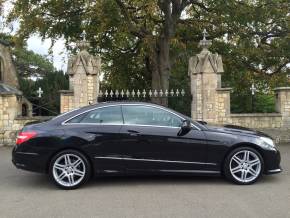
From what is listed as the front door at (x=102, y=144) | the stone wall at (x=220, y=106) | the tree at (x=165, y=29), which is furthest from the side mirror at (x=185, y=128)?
the tree at (x=165, y=29)

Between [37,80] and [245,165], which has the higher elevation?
[37,80]

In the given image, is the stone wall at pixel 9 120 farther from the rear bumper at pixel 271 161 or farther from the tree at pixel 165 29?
the rear bumper at pixel 271 161

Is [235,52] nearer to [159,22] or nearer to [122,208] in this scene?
[159,22]

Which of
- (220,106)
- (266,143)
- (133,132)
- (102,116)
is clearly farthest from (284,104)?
(102,116)

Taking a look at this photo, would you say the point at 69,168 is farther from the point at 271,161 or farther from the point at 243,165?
the point at 271,161

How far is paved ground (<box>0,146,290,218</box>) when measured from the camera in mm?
6102

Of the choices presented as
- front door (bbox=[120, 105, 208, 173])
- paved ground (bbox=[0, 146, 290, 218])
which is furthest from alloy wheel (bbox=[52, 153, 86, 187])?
front door (bbox=[120, 105, 208, 173])

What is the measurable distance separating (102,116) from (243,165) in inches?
104

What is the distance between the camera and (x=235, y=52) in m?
21.3

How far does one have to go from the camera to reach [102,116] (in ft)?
26.0

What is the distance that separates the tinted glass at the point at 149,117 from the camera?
25.9 ft

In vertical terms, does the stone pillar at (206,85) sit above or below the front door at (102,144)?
above

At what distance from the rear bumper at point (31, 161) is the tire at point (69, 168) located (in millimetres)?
159

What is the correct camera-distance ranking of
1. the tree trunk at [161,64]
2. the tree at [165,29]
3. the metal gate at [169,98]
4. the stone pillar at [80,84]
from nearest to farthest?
1. the stone pillar at [80,84]
2. the metal gate at [169,98]
3. the tree at [165,29]
4. the tree trunk at [161,64]
